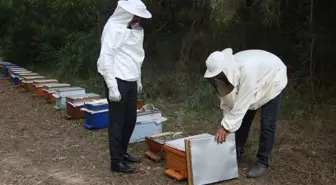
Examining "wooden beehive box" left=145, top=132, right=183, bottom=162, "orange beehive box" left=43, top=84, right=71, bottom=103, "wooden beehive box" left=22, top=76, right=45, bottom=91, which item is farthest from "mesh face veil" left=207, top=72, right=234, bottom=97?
"wooden beehive box" left=22, top=76, right=45, bottom=91

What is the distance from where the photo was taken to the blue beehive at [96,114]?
4.54 meters

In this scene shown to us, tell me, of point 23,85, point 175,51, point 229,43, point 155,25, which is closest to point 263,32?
point 229,43

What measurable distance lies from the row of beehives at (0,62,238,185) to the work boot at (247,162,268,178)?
12 cm

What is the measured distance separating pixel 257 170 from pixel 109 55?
4.67 ft

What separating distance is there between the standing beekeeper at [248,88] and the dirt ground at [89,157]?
0.37 metres

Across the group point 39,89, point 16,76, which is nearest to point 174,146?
point 39,89

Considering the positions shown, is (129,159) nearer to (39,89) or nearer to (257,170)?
(257,170)

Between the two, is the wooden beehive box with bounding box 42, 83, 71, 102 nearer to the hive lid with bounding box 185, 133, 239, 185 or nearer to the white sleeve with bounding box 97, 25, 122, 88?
the white sleeve with bounding box 97, 25, 122, 88

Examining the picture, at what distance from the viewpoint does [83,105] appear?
199 inches

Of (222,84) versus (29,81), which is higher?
(222,84)

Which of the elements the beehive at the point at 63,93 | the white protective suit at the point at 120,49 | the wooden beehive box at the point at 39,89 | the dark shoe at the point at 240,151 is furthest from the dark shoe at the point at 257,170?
the wooden beehive box at the point at 39,89

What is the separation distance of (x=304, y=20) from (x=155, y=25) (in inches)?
111

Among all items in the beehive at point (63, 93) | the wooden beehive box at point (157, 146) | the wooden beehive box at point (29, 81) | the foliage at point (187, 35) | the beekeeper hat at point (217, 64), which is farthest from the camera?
the wooden beehive box at point (29, 81)

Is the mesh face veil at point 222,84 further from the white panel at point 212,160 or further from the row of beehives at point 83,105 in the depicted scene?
the row of beehives at point 83,105
